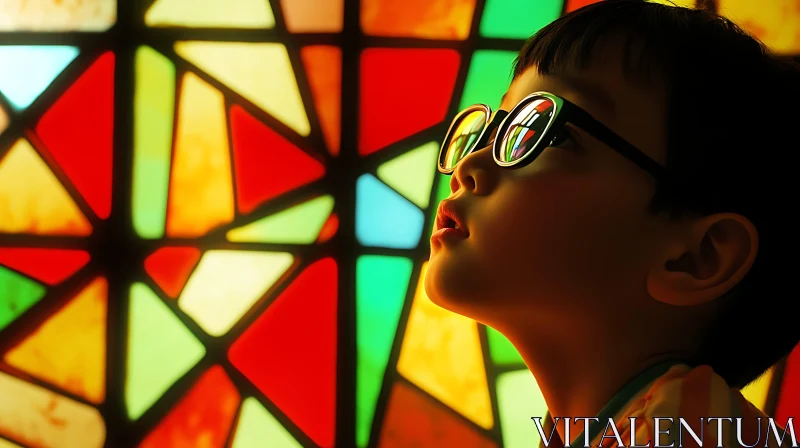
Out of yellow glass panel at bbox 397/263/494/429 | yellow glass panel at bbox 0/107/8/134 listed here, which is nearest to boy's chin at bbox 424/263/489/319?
yellow glass panel at bbox 397/263/494/429

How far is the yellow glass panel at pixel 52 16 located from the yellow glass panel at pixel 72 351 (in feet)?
1.67

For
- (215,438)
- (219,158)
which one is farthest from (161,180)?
(215,438)

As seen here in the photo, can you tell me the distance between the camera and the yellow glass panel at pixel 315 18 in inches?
59.9

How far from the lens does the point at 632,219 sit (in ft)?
2.94

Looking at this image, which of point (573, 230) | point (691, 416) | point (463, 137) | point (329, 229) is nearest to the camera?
point (691, 416)

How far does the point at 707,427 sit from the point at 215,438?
0.95m

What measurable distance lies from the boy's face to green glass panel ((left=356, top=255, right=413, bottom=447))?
1.83ft

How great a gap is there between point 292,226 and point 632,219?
30.4 inches

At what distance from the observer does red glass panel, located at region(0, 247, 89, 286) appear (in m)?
1.44

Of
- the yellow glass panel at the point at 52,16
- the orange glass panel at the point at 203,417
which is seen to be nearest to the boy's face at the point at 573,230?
the orange glass panel at the point at 203,417

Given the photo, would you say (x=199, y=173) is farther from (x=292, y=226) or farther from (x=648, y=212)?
(x=648, y=212)

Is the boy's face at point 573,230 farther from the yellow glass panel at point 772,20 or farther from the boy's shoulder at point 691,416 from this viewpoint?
the yellow glass panel at point 772,20

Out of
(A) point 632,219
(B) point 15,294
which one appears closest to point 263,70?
(B) point 15,294

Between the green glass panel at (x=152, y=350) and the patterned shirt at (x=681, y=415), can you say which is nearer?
the patterned shirt at (x=681, y=415)
